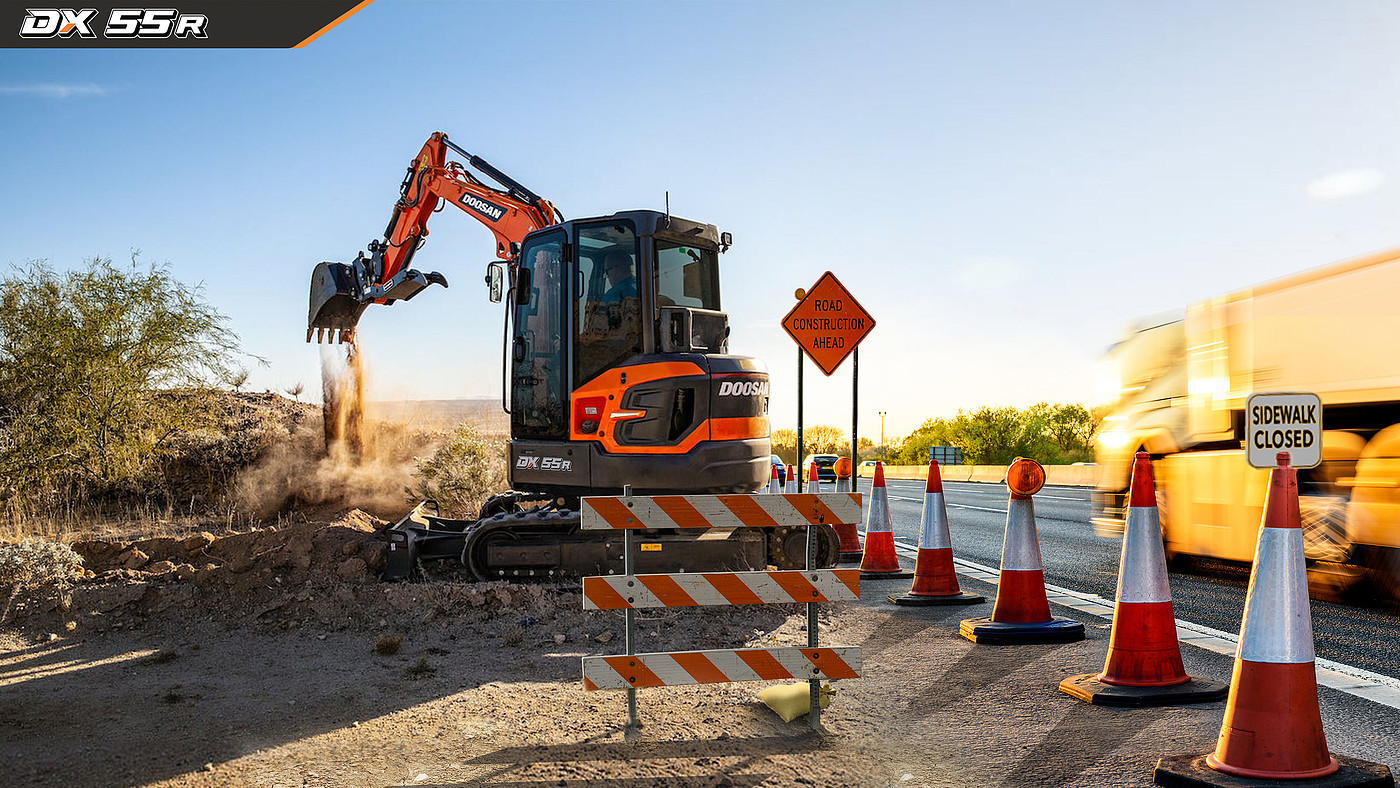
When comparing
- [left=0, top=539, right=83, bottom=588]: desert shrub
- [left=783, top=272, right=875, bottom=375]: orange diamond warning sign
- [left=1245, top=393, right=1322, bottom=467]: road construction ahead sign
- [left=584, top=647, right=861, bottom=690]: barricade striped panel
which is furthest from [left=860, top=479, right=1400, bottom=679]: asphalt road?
[left=0, top=539, right=83, bottom=588]: desert shrub

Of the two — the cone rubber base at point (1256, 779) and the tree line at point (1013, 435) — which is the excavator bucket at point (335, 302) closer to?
the cone rubber base at point (1256, 779)

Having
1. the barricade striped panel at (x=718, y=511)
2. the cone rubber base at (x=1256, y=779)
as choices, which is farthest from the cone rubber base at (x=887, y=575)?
the cone rubber base at (x=1256, y=779)

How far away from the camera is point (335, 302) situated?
12.5 metres

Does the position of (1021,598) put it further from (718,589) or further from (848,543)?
(848,543)

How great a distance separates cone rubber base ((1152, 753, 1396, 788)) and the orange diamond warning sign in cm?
683

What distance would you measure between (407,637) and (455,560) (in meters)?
2.20

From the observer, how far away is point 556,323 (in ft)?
28.1

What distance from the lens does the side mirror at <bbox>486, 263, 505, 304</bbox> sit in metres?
8.45

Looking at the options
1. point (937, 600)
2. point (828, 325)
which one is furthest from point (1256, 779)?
point (828, 325)

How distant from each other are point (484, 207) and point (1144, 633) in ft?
30.0

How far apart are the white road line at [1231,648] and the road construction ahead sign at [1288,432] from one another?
3.60ft

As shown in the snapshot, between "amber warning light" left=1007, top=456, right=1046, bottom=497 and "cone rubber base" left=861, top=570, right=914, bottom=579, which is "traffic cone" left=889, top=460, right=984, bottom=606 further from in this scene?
"amber warning light" left=1007, top=456, right=1046, bottom=497

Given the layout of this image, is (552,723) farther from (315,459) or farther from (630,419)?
(315,459)

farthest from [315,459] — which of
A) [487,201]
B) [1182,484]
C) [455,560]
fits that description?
[1182,484]
